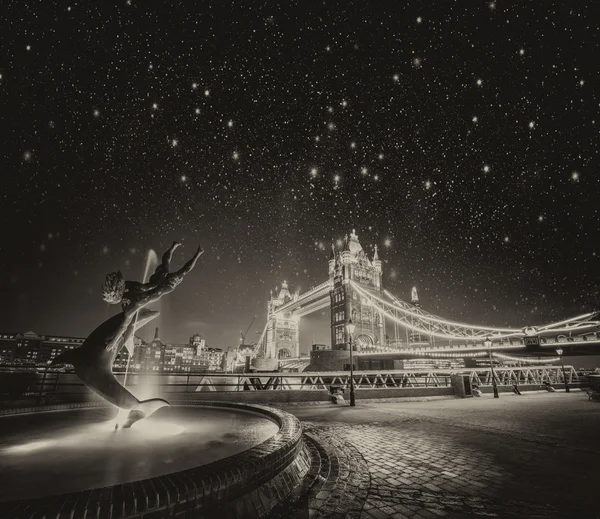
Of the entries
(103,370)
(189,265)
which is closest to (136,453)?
(103,370)

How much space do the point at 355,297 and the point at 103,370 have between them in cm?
7341

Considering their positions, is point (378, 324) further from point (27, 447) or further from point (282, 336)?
point (27, 447)

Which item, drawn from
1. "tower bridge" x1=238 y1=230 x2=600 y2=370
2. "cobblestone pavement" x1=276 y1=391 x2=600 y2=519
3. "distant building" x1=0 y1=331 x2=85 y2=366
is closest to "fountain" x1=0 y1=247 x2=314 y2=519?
"cobblestone pavement" x1=276 y1=391 x2=600 y2=519

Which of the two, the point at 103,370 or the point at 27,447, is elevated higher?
the point at 103,370

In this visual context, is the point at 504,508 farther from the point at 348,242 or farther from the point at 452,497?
the point at 348,242

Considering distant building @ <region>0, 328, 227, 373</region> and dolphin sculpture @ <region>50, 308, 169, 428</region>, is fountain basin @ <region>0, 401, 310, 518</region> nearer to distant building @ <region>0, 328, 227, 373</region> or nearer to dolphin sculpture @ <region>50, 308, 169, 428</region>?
dolphin sculpture @ <region>50, 308, 169, 428</region>

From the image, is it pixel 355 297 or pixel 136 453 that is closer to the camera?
pixel 136 453

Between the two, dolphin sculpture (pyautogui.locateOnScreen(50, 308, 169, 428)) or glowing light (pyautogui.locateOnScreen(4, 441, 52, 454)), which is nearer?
glowing light (pyautogui.locateOnScreen(4, 441, 52, 454))

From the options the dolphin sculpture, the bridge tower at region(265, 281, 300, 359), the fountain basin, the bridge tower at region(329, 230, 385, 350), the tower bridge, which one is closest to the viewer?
the fountain basin

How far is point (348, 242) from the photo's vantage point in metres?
85.6

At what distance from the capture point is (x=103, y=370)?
5.26m

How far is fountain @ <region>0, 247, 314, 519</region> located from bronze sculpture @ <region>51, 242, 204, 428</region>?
2 centimetres

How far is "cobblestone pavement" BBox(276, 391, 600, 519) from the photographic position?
10.3 feet

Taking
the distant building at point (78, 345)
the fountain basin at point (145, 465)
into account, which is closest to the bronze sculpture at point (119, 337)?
the fountain basin at point (145, 465)
